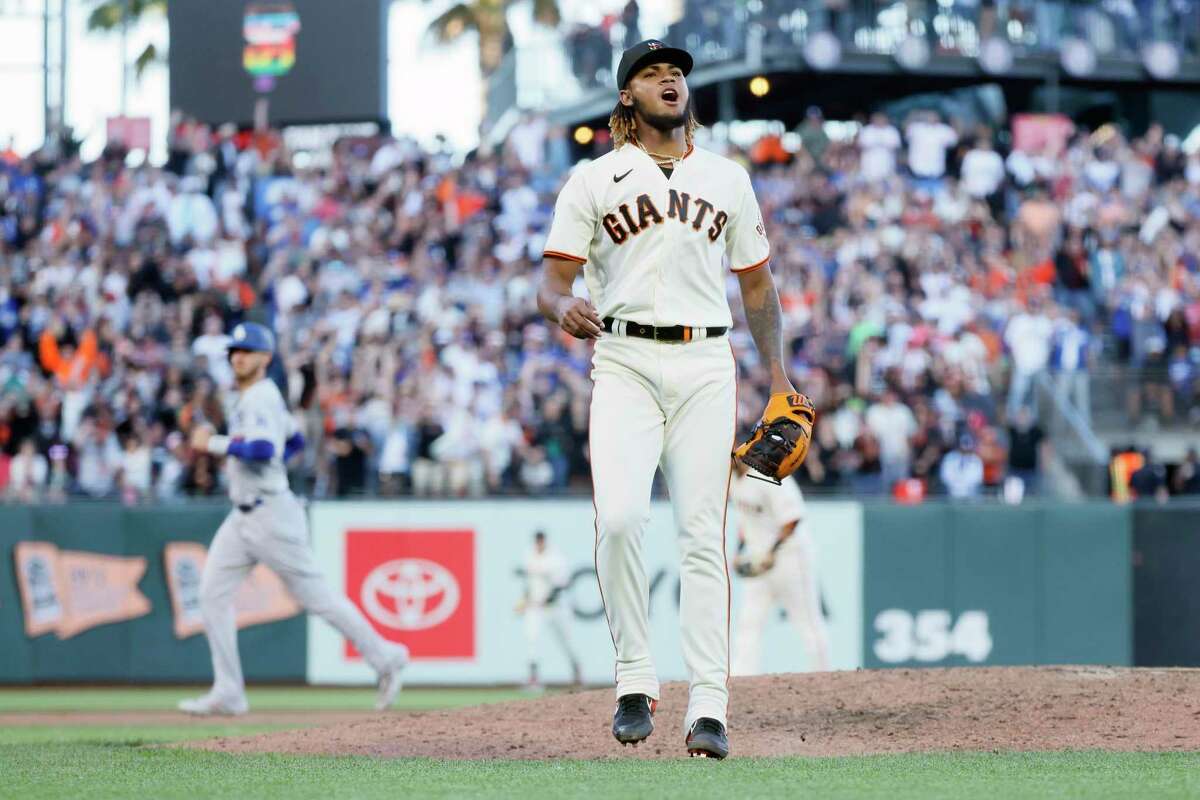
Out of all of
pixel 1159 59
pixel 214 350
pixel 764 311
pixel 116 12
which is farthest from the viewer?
pixel 116 12

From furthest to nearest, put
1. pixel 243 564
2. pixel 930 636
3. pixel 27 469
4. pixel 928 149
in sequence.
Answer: pixel 928 149
pixel 27 469
pixel 930 636
pixel 243 564

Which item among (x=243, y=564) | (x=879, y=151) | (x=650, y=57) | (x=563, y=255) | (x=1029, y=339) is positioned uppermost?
(x=879, y=151)

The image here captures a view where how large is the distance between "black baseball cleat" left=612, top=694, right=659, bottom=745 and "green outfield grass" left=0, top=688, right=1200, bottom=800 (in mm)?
95

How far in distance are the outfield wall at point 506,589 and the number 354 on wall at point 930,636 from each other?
17 millimetres

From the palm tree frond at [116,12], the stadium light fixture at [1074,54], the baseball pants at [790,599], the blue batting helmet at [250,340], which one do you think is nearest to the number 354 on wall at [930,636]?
the baseball pants at [790,599]

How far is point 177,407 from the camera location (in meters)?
17.3

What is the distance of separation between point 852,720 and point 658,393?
6.51 ft

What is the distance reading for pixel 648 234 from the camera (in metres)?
5.90

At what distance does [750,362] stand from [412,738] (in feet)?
36.1

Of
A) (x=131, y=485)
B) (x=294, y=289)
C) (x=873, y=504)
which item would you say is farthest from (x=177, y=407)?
(x=873, y=504)

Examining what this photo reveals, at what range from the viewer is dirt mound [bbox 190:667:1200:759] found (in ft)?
21.7

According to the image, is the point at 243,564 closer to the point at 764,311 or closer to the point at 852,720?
the point at 852,720

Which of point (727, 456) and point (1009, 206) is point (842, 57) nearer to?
point (1009, 206)

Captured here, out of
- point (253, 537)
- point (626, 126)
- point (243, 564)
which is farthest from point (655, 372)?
point (243, 564)
